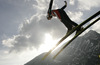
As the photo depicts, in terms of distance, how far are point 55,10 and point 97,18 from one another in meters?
3.39

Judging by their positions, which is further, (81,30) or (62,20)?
(62,20)

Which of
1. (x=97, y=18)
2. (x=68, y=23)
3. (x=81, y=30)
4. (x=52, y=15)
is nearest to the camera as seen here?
(x=97, y=18)

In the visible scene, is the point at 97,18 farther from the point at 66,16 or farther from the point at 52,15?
the point at 52,15

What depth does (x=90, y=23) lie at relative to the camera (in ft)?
23.1

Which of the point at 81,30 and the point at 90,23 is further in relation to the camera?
the point at 81,30

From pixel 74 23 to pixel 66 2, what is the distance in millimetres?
1982

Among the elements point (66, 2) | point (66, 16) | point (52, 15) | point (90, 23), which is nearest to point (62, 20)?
point (66, 16)

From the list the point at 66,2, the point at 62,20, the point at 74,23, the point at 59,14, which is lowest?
the point at 74,23

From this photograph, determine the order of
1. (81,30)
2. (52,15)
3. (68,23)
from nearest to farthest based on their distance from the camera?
1. (81,30)
2. (68,23)
3. (52,15)

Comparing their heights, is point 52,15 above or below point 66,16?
above

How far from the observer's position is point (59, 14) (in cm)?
842

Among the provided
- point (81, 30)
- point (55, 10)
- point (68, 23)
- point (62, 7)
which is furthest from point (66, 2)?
point (81, 30)

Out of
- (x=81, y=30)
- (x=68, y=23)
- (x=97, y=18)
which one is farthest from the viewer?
(x=68, y=23)

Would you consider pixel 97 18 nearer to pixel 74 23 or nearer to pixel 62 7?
pixel 74 23
